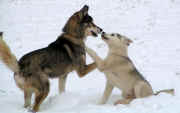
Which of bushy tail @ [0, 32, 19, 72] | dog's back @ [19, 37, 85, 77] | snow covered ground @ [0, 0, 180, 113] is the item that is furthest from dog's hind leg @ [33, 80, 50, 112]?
bushy tail @ [0, 32, 19, 72]

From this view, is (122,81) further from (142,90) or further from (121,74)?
(142,90)

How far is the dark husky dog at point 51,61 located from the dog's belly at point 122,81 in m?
0.57

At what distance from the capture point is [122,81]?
6.48 metres

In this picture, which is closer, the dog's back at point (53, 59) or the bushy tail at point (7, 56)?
the bushy tail at point (7, 56)

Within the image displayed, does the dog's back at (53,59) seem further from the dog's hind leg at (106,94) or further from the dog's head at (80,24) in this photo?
the dog's hind leg at (106,94)

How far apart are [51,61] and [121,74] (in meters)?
1.46

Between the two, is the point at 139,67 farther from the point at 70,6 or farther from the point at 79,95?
the point at 70,6

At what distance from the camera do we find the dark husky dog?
5.90 metres

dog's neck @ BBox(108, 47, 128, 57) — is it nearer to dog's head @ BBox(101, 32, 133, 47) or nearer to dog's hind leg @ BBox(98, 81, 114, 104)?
dog's head @ BBox(101, 32, 133, 47)

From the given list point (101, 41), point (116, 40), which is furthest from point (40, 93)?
point (101, 41)

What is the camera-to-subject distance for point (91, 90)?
771 cm

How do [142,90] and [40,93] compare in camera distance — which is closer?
[40,93]

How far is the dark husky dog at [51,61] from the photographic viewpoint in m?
5.90

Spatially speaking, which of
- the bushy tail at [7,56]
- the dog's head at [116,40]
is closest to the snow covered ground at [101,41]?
the bushy tail at [7,56]
